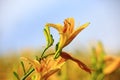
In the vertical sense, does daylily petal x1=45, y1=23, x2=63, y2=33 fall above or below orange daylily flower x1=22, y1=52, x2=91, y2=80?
→ above

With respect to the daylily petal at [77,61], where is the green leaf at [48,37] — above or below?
above

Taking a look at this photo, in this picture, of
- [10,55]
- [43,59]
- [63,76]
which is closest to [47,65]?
[43,59]

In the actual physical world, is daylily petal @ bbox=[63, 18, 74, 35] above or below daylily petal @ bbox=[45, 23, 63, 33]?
below

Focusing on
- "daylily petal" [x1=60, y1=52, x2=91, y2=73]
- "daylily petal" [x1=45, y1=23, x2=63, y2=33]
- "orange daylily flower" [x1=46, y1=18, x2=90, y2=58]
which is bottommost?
"daylily petal" [x1=60, y1=52, x2=91, y2=73]

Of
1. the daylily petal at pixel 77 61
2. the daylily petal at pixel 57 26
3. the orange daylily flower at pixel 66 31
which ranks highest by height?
the daylily petal at pixel 57 26

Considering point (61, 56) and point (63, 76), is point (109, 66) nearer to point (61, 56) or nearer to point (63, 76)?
point (63, 76)

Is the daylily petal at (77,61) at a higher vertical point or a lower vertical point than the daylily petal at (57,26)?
lower

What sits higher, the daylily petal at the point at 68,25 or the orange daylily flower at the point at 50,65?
the daylily petal at the point at 68,25

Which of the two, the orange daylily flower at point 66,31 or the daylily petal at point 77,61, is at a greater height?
the orange daylily flower at point 66,31
